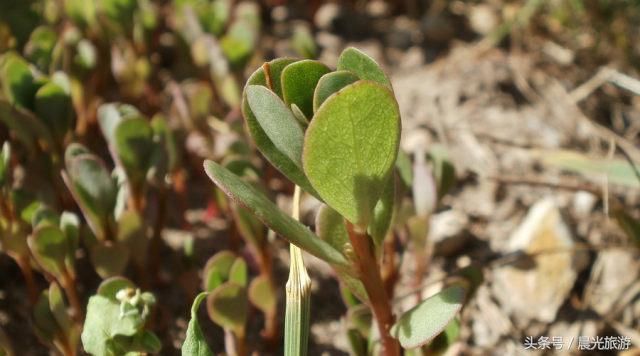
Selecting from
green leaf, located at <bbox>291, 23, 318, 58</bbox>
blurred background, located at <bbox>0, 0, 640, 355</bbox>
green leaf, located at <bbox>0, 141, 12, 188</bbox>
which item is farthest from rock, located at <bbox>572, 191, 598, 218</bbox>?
green leaf, located at <bbox>0, 141, 12, 188</bbox>

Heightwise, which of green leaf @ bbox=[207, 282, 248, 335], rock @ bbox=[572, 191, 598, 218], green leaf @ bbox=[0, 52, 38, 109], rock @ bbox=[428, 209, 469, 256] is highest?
green leaf @ bbox=[0, 52, 38, 109]

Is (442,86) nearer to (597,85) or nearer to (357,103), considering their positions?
(597,85)

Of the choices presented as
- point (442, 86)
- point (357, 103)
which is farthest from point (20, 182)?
point (442, 86)

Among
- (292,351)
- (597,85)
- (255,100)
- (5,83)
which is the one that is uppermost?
(255,100)

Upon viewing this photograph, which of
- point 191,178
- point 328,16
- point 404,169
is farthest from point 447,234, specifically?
point 328,16

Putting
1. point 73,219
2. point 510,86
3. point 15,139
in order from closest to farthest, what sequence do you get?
point 73,219 → point 15,139 → point 510,86

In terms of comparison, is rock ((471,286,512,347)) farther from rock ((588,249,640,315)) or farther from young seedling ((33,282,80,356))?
young seedling ((33,282,80,356))

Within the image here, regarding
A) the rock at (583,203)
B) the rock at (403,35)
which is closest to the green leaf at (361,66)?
the rock at (583,203)
